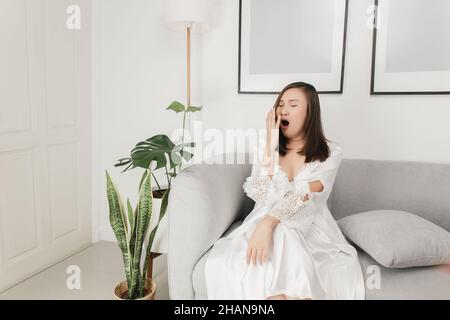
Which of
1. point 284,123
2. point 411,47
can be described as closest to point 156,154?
point 284,123

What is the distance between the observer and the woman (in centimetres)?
146

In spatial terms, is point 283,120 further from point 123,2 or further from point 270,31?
point 123,2

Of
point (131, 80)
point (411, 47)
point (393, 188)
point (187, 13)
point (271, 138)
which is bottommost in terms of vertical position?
point (393, 188)

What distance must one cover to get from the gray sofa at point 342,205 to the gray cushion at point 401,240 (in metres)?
0.06

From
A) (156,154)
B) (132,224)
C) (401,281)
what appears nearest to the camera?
(401,281)

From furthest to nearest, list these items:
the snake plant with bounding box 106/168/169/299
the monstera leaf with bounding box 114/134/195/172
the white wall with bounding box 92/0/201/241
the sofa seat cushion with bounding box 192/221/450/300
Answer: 1. the white wall with bounding box 92/0/201/241
2. the monstera leaf with bounding box 114/134/195/172
3. the snake plant with bounding box 106/168/169/299
4. the sofa seat cushion with bounding box 192/221/450/300

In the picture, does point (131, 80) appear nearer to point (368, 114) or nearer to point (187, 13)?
point (187, 13)

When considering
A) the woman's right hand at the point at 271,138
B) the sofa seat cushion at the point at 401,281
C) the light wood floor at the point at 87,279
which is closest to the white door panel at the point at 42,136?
the light wood floor at the point at 87,279

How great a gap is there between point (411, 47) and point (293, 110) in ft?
2.96

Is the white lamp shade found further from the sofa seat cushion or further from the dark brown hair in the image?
the sofa seat cushion

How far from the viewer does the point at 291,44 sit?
2451 mm

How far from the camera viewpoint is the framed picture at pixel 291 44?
237cm

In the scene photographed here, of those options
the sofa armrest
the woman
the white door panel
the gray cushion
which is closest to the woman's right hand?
the woman

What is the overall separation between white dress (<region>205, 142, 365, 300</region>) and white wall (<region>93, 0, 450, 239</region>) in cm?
65
